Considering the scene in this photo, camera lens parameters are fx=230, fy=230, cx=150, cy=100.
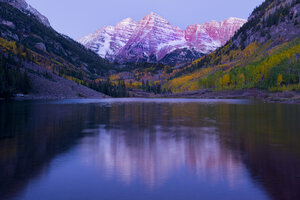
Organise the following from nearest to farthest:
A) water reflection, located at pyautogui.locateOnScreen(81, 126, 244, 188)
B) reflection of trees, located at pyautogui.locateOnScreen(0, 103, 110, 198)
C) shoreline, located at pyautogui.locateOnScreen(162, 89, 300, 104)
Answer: reflection of trees, located at pyautogui.locateOnScreen(0, 103, 110, 198) < water reflection, located at pyautogui.locateOnScreen(81, 126, 244, 188) < shoreline, located at pyautogui.locateOnScreen(162, 89, 300, 104)

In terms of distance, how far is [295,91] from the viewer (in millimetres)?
102438

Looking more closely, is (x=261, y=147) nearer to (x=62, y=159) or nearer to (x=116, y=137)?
(x=116, y=137)

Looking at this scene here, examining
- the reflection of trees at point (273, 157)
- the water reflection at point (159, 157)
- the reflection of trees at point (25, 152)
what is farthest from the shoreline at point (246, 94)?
the reflection of trees at point (25, 152)

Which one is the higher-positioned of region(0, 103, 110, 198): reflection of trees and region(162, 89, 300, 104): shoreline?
region(162, 89, 300, 104): shoreline

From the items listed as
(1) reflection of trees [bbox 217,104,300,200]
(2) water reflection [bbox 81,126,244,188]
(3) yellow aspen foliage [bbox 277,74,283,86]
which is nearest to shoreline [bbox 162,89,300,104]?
(3) yellow aspen foliage [bbox 277,74,283,86]

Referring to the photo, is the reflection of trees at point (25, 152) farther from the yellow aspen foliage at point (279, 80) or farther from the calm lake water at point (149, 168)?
the yellow aspen foliage at point (279, 80)

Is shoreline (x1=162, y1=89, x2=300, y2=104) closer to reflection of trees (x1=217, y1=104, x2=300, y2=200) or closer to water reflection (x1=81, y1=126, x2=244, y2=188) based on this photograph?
reflection of trees (x1=217, y1=104, x2=300, y2=200)

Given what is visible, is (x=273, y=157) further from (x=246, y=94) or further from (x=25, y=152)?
(x=246, y=94)

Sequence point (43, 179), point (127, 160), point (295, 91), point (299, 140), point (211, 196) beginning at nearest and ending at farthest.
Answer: point (211, 196)
point (43, 179)
point (127, 160)
point (299, 140)
point (295, 91)

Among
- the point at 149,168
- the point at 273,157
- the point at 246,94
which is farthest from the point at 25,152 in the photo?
the point at 246,94

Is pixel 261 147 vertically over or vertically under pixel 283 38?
under

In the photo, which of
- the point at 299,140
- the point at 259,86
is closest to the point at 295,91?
the point at 259,86

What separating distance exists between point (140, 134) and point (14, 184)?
14205 millimetres

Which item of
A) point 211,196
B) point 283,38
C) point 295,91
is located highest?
point 283,38
